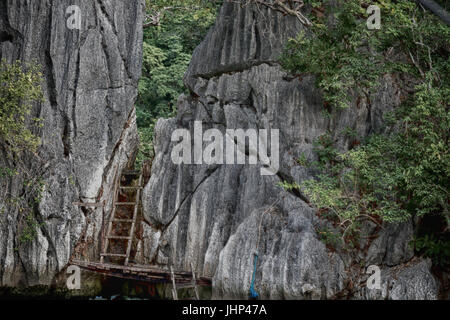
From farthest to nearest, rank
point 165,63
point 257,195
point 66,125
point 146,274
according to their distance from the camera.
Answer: point 165,63 → point 66,125 → point 146,274 → point 257,195

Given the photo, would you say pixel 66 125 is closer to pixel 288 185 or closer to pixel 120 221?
pixel 120 221

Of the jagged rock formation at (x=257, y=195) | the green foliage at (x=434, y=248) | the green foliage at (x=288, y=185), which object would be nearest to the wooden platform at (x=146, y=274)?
the jagged rock formation at (x=257, y=195)

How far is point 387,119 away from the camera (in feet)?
30.6

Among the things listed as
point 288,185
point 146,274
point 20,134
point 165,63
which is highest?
point 165,63

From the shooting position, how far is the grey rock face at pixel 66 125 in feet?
34.1

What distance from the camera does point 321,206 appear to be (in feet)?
28.4

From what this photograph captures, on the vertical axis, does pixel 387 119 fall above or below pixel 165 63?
below

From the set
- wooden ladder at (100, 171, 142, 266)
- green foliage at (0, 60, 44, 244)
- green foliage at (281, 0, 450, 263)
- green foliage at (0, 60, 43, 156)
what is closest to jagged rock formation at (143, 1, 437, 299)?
wooden ladder at (100, 171, 142, 266)

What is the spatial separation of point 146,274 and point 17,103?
15.1 feet

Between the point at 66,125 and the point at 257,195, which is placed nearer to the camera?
the point at 257,195

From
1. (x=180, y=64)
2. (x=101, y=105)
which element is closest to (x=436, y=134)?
(x=101, y=105)

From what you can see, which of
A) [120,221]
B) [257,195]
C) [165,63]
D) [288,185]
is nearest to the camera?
[288,185]

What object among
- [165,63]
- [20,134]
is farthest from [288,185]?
[165,63]

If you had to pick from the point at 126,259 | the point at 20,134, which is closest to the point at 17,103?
the point at 20,134
